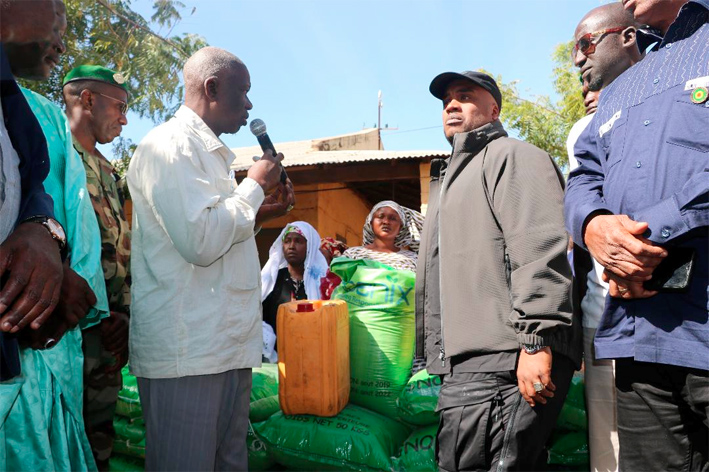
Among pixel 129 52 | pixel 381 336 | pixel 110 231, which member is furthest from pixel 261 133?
pixel 129 52

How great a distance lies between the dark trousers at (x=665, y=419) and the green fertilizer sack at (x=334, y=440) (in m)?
1.41

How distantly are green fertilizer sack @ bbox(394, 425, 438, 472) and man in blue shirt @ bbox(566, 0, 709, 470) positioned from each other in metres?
1.27

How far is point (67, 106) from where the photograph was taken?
2871 mm

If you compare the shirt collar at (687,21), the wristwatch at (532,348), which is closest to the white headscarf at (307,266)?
the wristwatch at (532,348)

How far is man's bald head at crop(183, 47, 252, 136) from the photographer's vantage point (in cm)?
229

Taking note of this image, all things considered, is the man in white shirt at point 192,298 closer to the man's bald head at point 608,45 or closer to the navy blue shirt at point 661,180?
the navy blue shirt at point 661,180

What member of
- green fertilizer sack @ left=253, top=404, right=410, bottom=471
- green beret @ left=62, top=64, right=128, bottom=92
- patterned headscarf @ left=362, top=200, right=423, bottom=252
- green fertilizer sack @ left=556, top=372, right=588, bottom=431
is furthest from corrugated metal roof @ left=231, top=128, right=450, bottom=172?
green fertilizer sack @ left=253, top=404, right=410, bottom=471

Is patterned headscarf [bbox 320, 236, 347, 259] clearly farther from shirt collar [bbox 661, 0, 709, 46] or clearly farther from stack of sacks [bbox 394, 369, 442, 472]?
shirt collar [bbox 661, 0, 709, 46]

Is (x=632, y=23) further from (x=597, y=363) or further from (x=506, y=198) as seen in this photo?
(x=597, y=363)

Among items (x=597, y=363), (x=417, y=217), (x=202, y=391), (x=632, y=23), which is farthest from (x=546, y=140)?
(x=202, y=391)

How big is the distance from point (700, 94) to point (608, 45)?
1.45m

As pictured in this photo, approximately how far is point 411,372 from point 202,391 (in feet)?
4.30

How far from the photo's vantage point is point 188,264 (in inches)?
79.0

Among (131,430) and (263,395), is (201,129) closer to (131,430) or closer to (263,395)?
(263,395)
